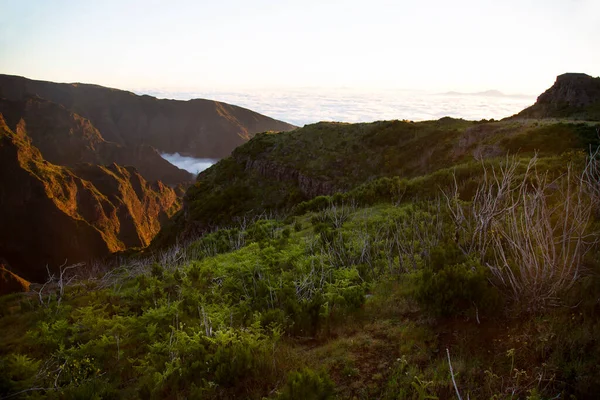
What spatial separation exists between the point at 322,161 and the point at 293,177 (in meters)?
4.72

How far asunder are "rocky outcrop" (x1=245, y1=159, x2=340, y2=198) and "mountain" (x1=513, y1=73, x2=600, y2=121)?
29.6m

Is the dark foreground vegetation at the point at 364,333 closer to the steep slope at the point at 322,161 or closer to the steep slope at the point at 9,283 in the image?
the steep slope at the point at 322,161

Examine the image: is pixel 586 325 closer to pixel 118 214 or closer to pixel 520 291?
pixel 520 291

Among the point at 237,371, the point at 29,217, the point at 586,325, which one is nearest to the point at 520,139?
the point at 586,325

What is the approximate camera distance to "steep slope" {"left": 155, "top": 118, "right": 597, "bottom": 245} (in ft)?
123

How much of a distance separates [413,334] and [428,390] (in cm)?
119

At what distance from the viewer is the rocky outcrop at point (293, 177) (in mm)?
45844

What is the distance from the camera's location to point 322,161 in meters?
51.8

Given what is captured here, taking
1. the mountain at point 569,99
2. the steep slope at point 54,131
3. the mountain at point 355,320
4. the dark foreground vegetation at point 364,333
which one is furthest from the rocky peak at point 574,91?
the steep slope at point 54,131

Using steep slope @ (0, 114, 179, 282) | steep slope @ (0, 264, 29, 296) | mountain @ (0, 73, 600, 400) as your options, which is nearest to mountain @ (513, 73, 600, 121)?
mountain @ (0, 73, 600, 400)

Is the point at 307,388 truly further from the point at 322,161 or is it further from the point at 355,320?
the point at 322,161

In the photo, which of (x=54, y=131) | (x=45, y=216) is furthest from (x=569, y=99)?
(x=54, y=131)

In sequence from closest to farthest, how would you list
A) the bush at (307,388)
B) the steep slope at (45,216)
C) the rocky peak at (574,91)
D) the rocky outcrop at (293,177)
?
Result: the bush at (307,388) < the rocky outcrop at (293,177) < the rocky peak at (574,91) < the steep slope at (45,216)

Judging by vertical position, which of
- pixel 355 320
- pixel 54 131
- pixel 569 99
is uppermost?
pixel 569 99
